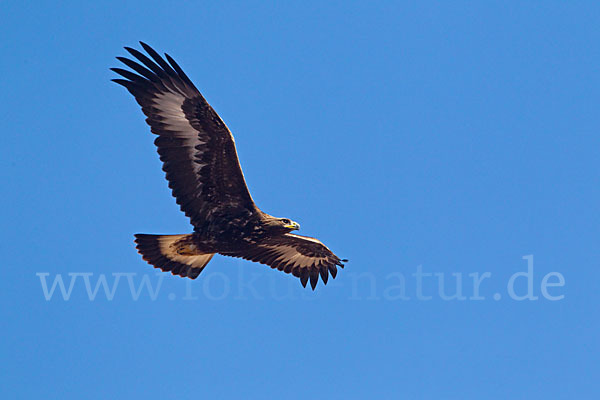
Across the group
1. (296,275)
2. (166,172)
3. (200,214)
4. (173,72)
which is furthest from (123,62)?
(296,275)

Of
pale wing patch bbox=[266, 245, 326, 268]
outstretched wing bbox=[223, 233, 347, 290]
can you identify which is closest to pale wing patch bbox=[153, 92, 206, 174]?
outstretched wing bbox=[223, 233, 347, 290]

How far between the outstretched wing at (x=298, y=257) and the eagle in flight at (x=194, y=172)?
0.59 metres

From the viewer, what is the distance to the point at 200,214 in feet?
46.6

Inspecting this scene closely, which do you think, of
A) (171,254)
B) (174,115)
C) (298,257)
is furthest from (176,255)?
(174,115)

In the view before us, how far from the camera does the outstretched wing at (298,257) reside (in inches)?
618

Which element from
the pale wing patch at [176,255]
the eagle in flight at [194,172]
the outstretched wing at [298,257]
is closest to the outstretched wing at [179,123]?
the eagle in flight at [194,172]

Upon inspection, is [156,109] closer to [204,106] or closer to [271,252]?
[204,106]

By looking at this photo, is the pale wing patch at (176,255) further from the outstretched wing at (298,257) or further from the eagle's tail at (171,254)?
the outstretched wing at (298,257)

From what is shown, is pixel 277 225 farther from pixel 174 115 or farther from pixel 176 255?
pixel 174 115

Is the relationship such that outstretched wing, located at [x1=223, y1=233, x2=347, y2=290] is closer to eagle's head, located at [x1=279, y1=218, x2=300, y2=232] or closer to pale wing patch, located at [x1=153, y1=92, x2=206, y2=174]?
eagle's head, located at [x1=279, y1=218, x2=300, y2=232]

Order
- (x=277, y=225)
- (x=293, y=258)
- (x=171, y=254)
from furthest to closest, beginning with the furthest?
(x=293, y=258)
(x=171, y=254)
(x=277, y=225)

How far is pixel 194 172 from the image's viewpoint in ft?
45.8

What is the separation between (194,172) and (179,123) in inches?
32.6

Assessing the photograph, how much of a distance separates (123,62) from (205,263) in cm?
398
